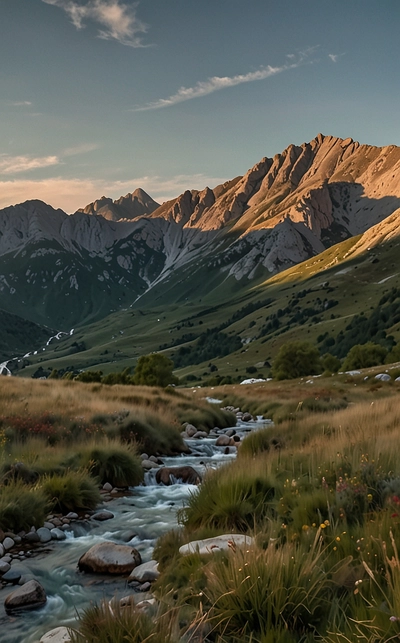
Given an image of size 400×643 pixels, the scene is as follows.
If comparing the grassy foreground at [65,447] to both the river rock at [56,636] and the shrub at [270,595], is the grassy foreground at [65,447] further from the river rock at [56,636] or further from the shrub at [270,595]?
the shrub at [270,595]

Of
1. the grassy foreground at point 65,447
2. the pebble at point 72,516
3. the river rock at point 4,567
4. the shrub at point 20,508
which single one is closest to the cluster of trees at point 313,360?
the grassy foreground at point 65,447

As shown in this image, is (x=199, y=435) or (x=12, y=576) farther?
(x=199, y=435)

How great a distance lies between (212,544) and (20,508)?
505 cm

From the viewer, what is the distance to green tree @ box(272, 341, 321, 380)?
306 ft

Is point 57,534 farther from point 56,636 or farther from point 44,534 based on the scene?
point 56,636

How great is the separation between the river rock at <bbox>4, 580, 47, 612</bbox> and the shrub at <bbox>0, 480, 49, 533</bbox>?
2416 millimetres

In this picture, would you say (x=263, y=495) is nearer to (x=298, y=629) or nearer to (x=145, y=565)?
(x=145, y=565)

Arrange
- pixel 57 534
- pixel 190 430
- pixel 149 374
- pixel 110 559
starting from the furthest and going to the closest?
pixel 149 374, pixel 190 430, pixel 57 534, pixel 110 559

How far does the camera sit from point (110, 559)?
28.2 feet

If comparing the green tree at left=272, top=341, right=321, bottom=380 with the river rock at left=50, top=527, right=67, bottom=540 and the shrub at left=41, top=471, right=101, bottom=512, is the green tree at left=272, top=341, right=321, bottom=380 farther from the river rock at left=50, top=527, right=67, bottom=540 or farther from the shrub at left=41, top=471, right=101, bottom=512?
the river rock at left=50, top=527, right=67, bottom=540

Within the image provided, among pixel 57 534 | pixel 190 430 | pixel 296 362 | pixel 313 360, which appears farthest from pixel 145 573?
pixel 313 360

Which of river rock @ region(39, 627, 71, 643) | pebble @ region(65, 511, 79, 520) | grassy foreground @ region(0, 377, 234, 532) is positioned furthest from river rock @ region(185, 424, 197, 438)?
river rock @ region(39, 627, 71, 643)

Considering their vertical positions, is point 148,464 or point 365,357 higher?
point 148,464

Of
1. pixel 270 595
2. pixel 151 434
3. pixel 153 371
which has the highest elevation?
pixel 270 595
